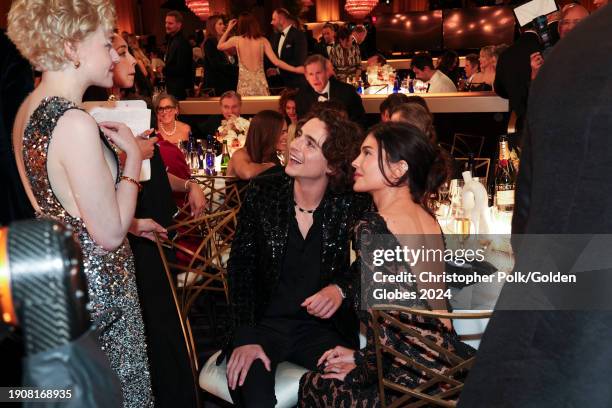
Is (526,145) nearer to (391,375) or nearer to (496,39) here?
(391,375)

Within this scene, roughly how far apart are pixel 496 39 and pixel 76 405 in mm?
14207

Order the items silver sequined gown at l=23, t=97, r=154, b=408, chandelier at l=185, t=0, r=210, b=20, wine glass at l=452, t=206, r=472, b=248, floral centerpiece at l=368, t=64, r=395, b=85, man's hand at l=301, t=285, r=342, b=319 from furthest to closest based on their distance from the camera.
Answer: chandelier at l=185, t=0, r=210, b=20, floral centerpiece at l=368, t=64, r=395, b=85, wine glass at l=452, t=206, r=472, b=248, man's hand at l=301, t=285, r=342, b=319, silver sequined gown at l=23, t=97, r=154, b=408

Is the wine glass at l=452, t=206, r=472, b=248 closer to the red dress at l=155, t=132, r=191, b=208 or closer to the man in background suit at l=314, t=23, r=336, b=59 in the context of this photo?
the red dress at l=155, t=132, r=191, b=208

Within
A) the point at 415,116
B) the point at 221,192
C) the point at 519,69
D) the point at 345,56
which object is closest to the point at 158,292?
the point at 221,192

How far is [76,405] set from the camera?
17.5 inches

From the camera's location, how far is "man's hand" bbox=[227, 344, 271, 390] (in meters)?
2.20

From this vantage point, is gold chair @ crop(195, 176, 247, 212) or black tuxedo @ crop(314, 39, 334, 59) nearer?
gold chair @ crop(195, 176, 247, 212)

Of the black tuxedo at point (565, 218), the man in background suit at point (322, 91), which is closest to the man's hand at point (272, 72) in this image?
the man in background suit at point (322, 91)

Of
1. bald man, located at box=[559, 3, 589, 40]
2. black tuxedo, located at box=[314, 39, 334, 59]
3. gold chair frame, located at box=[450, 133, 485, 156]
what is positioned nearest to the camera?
bald man, located at box=[559, 3, 589, 40]

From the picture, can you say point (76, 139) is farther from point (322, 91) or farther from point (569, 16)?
point (322, 91)

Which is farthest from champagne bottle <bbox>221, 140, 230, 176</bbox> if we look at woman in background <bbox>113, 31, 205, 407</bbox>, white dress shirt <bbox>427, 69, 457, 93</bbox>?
white dress shirt <bbox>427, 69, 457, 93</bbox>

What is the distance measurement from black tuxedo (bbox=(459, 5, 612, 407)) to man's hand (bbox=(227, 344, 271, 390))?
1.60 meters

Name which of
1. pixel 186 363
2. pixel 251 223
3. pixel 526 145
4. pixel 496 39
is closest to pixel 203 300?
pixel 186 363

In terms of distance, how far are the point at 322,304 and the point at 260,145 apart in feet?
6.28
